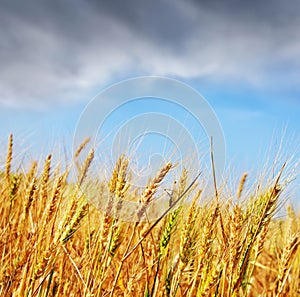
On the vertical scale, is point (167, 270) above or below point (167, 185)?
below

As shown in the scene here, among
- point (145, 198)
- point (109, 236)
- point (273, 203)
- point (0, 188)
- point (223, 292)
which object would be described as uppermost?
point (0, 188)

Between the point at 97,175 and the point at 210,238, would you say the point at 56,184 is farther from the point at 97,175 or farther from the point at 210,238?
the point at 210,238

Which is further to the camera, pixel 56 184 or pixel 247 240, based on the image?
pixel 56 184

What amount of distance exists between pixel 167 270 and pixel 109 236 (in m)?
0.34

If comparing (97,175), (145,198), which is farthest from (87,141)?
(145,198)

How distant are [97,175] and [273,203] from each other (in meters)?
0.87

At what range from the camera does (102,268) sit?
1.81 meters

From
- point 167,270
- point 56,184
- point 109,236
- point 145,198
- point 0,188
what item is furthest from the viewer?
point 0,188

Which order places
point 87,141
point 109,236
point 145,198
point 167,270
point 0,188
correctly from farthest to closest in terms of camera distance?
point 0,188 < point 87,141 < point 167,270 < point 109,236 < point 145,198

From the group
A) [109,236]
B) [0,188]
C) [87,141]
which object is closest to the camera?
[109,236]

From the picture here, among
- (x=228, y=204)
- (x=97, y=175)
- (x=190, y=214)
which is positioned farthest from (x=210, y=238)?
(x=97, y=175)

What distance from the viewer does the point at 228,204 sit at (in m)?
2.09

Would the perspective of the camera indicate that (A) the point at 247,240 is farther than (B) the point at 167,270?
No

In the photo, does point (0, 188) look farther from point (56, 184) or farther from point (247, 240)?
point (247, 240)
